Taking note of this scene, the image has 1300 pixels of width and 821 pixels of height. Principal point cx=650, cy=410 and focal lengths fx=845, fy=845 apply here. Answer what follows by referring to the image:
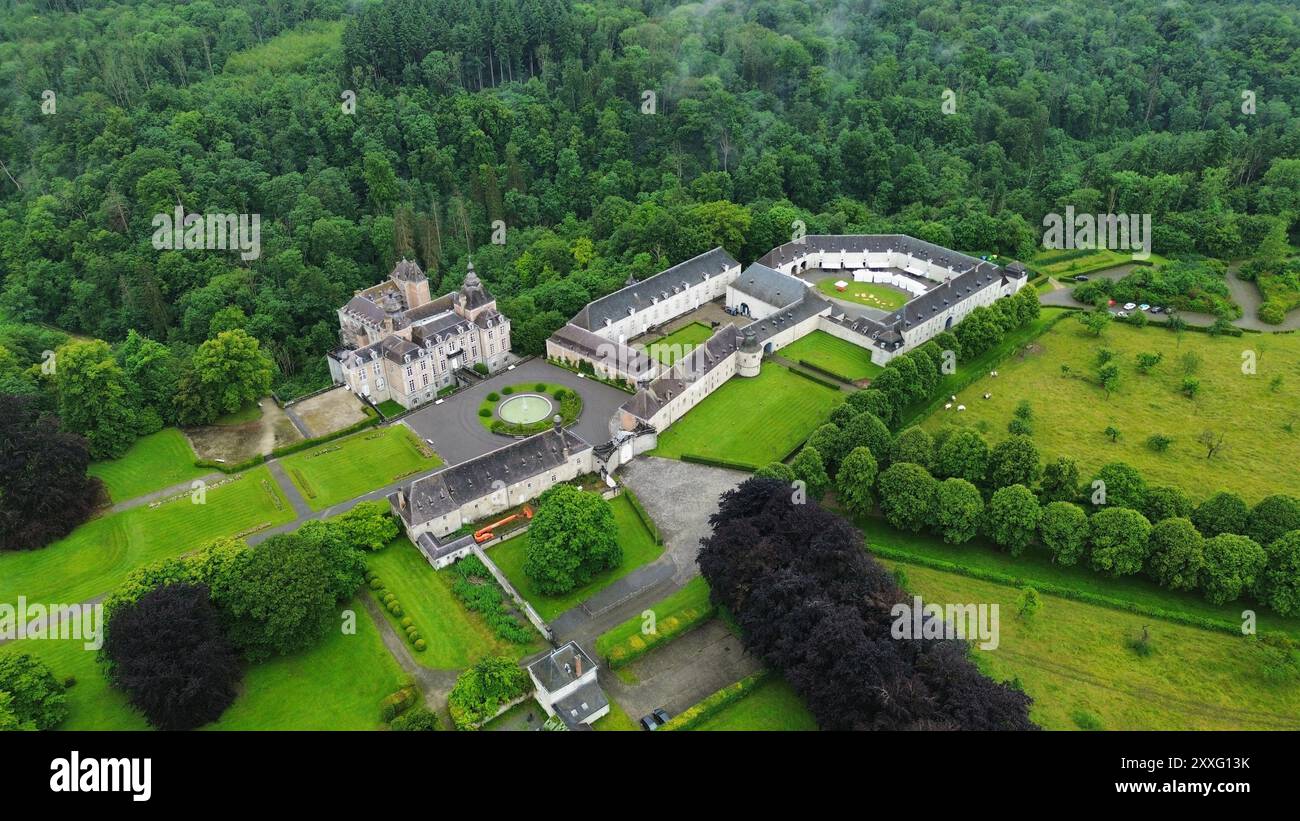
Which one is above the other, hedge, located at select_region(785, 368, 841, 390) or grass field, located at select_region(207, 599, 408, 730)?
hedge, located at select_region(785, 368, 841, 390)

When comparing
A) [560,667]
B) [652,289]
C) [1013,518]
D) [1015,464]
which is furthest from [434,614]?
[652,289]

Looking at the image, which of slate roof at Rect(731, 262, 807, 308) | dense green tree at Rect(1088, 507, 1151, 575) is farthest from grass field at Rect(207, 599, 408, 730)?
slate roof at Rect(731, 262, 807, 308)

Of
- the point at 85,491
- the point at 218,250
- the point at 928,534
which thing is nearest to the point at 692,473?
the point at 928,534

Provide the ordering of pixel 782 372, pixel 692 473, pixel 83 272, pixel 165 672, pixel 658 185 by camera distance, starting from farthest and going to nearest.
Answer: pixel 658 185
pixel 83 272
pixel 782 372
pixel 692 473
pixel 165 672

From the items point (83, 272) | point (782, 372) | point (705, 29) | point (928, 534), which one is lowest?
point (928, 534)

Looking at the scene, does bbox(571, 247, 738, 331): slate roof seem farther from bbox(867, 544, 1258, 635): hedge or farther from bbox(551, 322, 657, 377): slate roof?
bbox(867, 544, 1258, 635): hedge

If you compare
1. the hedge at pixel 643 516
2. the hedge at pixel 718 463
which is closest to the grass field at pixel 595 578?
the hedge at pixel 643 516
